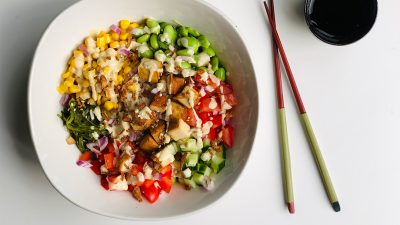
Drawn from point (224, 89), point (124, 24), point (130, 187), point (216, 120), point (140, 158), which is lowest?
point (130, 187)

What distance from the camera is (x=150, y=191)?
1975 millimetres

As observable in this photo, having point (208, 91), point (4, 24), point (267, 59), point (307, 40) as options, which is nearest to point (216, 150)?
point (208, 91)

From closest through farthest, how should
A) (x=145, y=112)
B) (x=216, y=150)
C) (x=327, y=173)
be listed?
(x=145, y=112)
(x=216, y=150)
(x=327, y=173)

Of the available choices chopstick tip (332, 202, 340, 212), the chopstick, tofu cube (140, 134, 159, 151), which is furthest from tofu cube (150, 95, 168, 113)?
chopstick tip (332, 202, 340, 212)

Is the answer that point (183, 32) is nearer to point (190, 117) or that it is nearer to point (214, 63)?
point (214, 63)

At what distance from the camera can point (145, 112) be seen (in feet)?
6.28

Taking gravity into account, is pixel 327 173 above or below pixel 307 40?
below

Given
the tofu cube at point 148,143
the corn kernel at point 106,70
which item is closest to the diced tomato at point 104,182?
the tofu cube at point 148,143

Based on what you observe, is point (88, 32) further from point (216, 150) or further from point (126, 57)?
point (216, 150)

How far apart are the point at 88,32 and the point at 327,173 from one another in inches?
48.4

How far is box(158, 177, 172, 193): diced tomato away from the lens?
1996 mm

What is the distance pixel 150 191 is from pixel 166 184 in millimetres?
74

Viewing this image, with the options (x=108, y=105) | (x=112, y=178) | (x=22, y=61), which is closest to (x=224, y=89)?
(x=108, y=105)

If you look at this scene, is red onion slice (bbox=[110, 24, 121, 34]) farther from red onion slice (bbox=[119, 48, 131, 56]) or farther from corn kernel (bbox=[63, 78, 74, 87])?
corn kernel (bbox=[63, 78, 74, 87])
